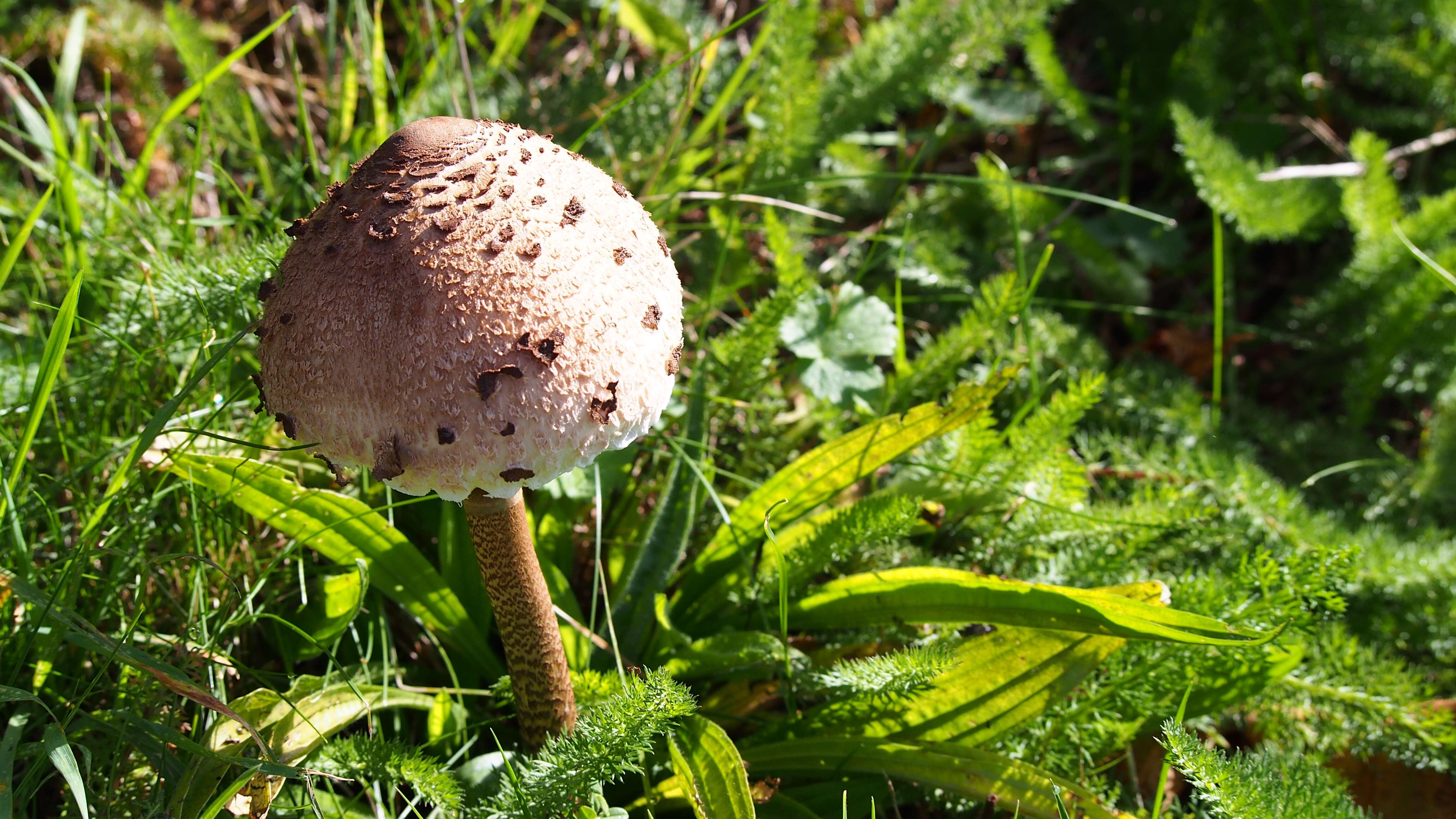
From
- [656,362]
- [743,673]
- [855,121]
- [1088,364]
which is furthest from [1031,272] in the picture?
[656,362]

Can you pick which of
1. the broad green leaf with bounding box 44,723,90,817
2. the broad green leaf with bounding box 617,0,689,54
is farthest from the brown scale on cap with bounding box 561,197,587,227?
the broad green leaf with bounding box 617,0,689,54

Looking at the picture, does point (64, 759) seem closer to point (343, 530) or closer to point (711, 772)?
point (343, 530)

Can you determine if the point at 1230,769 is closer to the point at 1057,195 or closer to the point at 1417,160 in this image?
the point at 1057,195

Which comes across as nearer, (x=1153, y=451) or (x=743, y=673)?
(x=743, y=673)

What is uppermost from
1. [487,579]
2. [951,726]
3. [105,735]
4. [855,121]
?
[855,121]

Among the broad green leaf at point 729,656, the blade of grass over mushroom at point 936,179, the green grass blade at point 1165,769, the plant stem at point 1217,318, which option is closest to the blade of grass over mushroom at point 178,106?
the blade of grass over mushroom at point 936,179

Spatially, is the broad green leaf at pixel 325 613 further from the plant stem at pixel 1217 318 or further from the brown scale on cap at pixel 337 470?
the plant stem at pixel 1217 318
